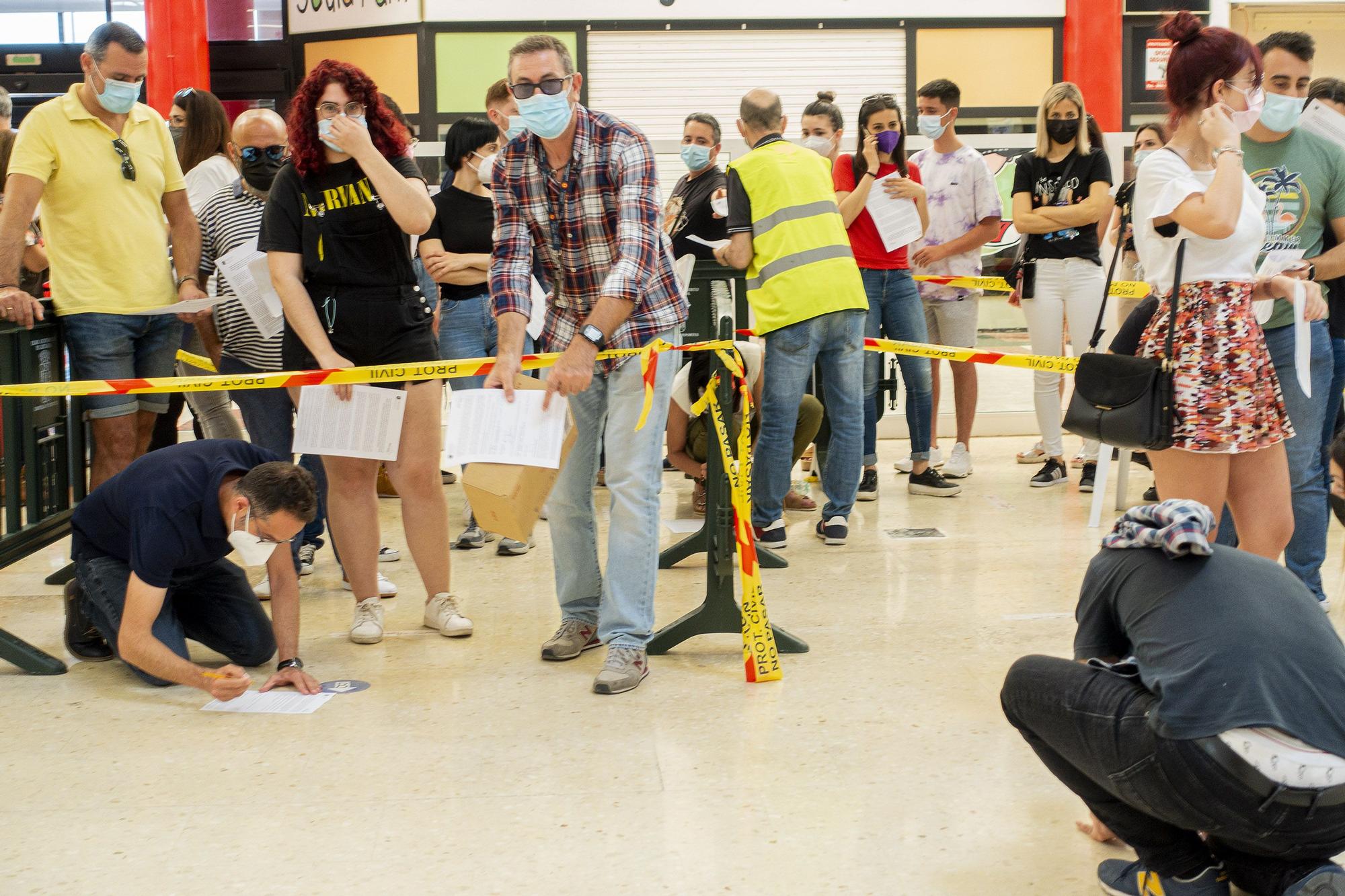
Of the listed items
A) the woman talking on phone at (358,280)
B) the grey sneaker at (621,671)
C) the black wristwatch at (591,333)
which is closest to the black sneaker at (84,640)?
the woman talking on phone at (358,280)

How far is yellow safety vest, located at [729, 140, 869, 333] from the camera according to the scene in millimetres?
4969

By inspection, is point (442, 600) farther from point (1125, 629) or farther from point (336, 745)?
point (1125, 629)

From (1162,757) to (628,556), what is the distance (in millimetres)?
1773

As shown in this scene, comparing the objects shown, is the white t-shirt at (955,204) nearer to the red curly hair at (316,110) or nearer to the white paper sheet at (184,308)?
the red curly hair at (316,110)

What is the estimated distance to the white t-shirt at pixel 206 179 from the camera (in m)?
5.11

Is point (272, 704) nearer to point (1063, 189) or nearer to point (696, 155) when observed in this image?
point (696, 155)

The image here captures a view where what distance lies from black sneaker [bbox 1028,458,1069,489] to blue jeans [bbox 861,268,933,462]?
23.7 inches

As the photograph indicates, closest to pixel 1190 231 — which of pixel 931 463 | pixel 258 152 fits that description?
pixel 258 152

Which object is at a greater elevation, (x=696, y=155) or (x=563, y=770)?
(x=696, y=155)

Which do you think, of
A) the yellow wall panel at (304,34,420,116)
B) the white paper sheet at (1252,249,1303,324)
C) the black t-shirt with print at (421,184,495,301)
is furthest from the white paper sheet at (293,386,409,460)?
the yellow wall panel at (304,34,420,116)

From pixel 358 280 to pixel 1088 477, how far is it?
12.7 ft

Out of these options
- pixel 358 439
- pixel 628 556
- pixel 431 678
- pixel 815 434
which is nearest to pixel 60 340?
pixel 358 439

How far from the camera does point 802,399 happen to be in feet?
17.5

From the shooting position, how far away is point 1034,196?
6203 millimetres
